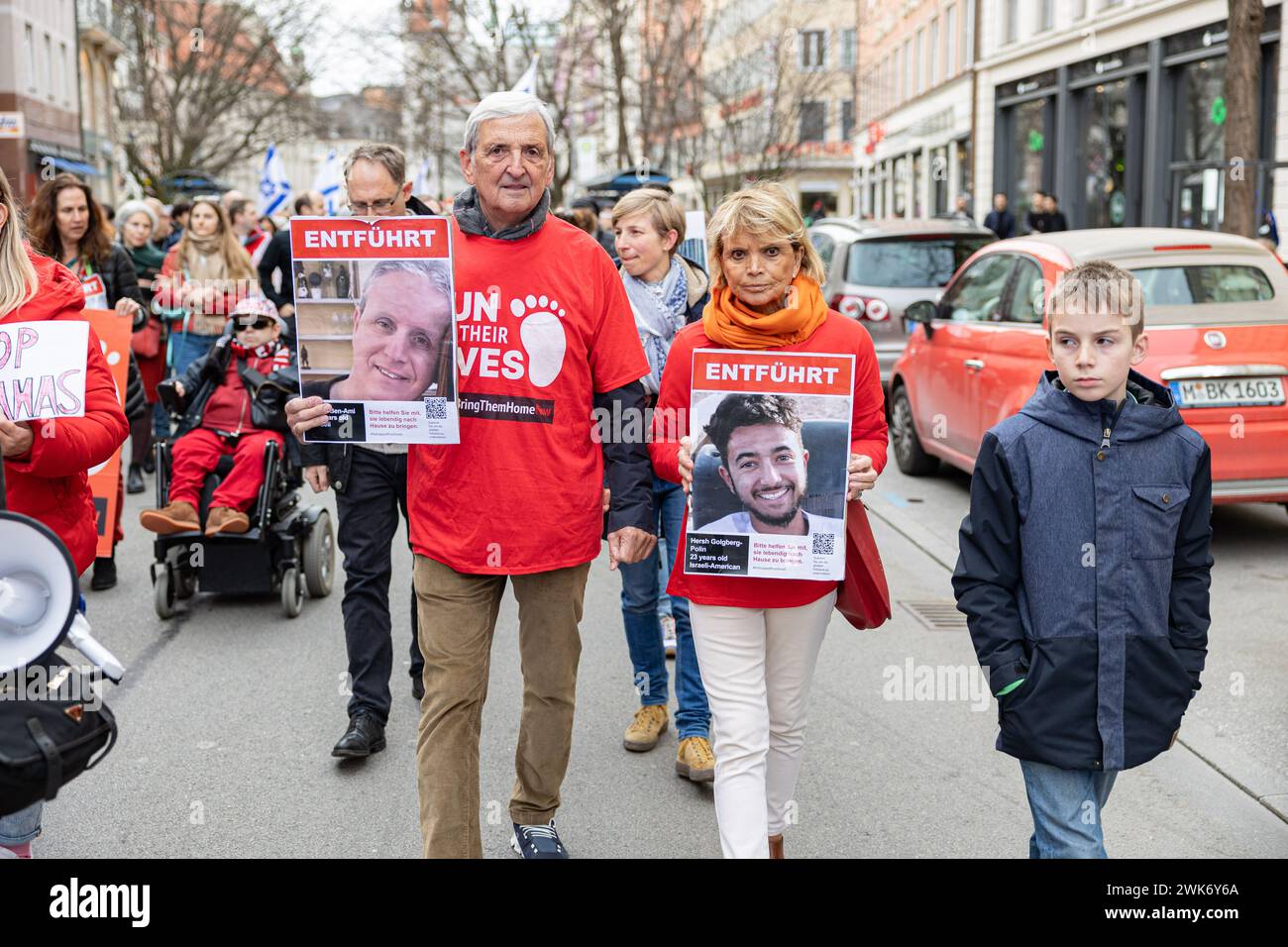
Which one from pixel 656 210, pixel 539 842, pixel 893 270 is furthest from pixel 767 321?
pixel 893 270

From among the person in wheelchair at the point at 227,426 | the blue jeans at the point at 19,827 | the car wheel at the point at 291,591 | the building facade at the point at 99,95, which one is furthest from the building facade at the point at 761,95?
the building facade at the point at 99,95

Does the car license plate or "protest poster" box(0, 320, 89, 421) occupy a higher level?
"protest poster" box(0, 320, 89, 421)

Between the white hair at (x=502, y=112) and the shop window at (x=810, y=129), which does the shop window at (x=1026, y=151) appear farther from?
A: the white hair at (x=502, y=112)

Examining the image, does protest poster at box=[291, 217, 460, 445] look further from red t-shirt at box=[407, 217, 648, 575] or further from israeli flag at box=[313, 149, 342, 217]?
israeli flag at box=[313, 149, 342, 217]

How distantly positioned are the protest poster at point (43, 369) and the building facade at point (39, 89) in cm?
4002

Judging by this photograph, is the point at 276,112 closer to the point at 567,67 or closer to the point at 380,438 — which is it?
the point at 567,67

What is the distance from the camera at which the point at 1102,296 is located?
3225 millimetres

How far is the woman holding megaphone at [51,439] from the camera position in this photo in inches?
128

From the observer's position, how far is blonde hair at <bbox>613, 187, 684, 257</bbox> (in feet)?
16.9

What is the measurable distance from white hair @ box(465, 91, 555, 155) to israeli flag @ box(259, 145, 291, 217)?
14275 mm

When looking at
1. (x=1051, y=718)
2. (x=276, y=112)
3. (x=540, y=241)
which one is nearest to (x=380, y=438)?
(x=540, y=241)

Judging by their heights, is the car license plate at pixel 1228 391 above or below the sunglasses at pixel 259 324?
below

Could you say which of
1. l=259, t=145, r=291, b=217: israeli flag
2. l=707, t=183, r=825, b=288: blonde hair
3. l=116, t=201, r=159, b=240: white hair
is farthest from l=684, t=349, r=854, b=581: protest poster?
l=259, t=145, r=291, b=217: israeli flag

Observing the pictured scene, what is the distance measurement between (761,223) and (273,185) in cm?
1509
